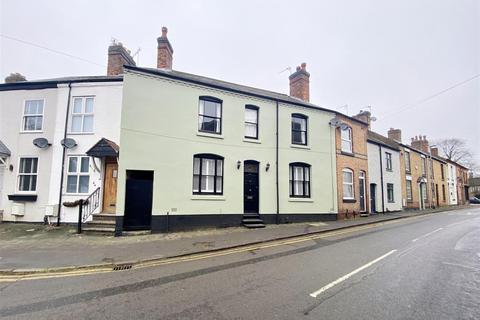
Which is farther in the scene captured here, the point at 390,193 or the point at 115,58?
the point at 390,193

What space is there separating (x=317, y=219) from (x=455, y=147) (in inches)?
2535

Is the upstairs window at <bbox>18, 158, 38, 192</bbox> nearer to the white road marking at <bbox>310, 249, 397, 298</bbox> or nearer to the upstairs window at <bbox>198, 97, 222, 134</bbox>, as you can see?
the upstairs window at <bbox>198, 97, 222, 134</bbox>

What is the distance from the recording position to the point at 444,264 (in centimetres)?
671

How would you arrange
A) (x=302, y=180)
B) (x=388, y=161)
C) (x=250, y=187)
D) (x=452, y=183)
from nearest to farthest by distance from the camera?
(x=250, y=187)
(x=302, y=180)
(x=388, y=161)
(x=452, y=183)

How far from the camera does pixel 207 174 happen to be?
13109mm

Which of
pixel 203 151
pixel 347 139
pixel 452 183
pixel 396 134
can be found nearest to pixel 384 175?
pixel 347 139

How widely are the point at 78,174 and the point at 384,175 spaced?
78.0 feet

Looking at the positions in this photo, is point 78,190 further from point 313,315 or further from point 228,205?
point 313,315

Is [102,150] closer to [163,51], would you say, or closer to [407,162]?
[163,51]

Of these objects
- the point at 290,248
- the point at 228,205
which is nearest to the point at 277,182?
the point at 228,205

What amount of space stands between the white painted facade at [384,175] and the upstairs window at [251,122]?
37.8 ft

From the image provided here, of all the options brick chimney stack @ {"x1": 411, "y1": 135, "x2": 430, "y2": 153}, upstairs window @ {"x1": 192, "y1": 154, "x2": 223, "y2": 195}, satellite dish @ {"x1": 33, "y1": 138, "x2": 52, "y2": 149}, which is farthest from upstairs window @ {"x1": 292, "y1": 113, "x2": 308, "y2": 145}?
brick chimney stack @ {"x1": 411, "y1": 135, "x2": 430, "y2": 153}

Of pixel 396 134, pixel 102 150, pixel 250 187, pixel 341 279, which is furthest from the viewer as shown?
pixel 396 134

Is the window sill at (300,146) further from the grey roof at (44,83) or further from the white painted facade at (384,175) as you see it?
the grey roof at (44,83)
